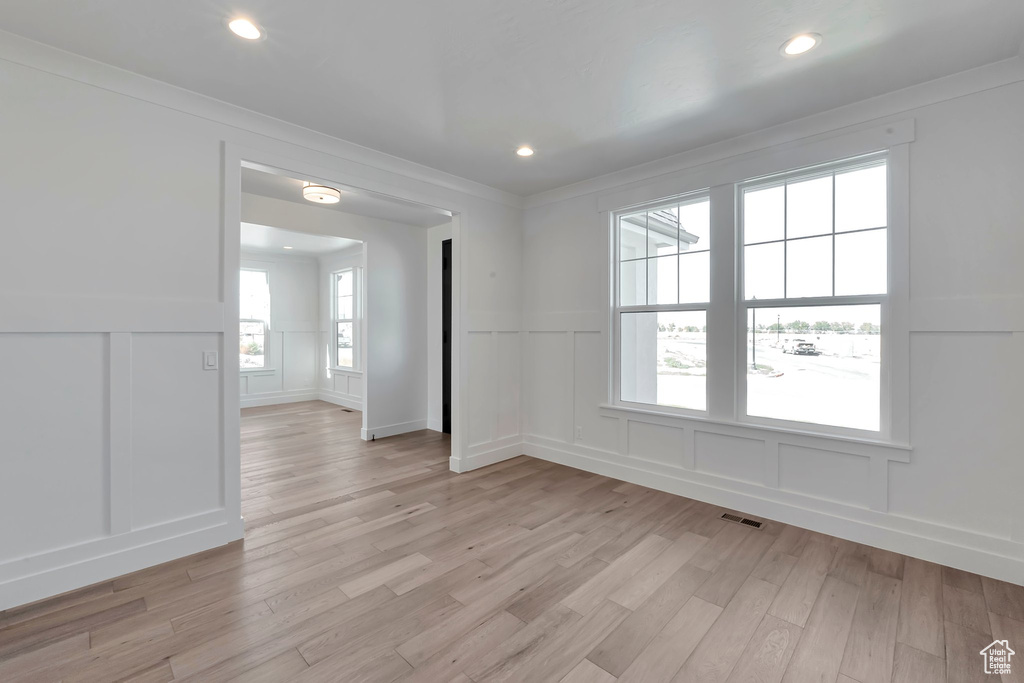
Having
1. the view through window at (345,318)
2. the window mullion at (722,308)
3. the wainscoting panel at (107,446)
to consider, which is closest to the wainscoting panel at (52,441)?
the wainscoting panel at (107,446)

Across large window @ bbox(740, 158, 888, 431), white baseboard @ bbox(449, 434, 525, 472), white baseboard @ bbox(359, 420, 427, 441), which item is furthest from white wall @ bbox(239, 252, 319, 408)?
large window @ bbox(740, 158, 888, 431)

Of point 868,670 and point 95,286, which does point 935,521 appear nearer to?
point 868,670

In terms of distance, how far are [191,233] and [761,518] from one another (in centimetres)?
428

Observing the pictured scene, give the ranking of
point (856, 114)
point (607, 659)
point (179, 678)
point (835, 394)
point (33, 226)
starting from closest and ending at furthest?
point (179, 678)
point (607, 659)
point (33, 226)
point (856, 114)
point (835, 394)

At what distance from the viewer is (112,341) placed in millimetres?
2428

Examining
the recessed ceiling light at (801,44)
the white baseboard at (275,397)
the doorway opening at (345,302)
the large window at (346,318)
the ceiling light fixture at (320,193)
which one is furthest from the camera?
the white baseboard at (275,397)

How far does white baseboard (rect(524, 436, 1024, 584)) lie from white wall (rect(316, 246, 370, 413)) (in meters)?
5.00

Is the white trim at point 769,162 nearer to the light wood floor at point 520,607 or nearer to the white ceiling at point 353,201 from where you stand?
the white ceiling at point 353,201

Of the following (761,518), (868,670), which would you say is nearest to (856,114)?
(761,518)

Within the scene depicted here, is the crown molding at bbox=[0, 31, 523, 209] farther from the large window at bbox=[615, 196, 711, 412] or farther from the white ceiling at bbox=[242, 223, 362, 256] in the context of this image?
the white ceiling at bbox=[242, 223, 362, 256]

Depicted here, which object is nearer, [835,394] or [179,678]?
[179,678]

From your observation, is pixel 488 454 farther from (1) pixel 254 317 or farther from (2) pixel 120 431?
(1) pixel 254 317

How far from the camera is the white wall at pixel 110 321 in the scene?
219 centimetres

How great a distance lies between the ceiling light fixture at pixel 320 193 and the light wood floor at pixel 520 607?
9.09 ft
